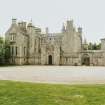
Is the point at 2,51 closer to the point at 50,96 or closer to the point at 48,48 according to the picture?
the point at 48,48

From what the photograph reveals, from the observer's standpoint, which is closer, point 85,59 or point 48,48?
point 85,59

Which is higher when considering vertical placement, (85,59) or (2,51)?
(2,51)

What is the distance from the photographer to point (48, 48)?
86.1m

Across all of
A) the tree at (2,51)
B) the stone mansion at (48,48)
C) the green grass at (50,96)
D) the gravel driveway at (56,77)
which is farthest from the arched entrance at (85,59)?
the green grass at (50,96)

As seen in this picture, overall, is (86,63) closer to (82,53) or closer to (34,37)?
(82,53)

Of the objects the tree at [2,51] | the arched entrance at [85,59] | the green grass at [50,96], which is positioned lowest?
the green grass at [50,96]

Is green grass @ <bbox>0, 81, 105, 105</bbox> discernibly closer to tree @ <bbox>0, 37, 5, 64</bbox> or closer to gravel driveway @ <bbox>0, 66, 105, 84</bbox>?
gravel driveway @ <bbox>0, 66, 105, 84</bbox>

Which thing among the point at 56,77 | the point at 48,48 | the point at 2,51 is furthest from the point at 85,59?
the point at 56,77

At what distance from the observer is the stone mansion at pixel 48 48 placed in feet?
275

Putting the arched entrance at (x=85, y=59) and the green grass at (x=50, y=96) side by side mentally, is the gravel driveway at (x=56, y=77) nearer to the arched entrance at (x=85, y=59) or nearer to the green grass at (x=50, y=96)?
the green grass at (x=50, y=96)

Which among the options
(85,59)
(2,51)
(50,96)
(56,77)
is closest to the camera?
(50,96)

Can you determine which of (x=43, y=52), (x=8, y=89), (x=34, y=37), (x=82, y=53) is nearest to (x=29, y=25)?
(x=34, y=37)

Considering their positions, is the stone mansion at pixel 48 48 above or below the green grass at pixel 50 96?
above

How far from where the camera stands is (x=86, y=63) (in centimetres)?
8506
